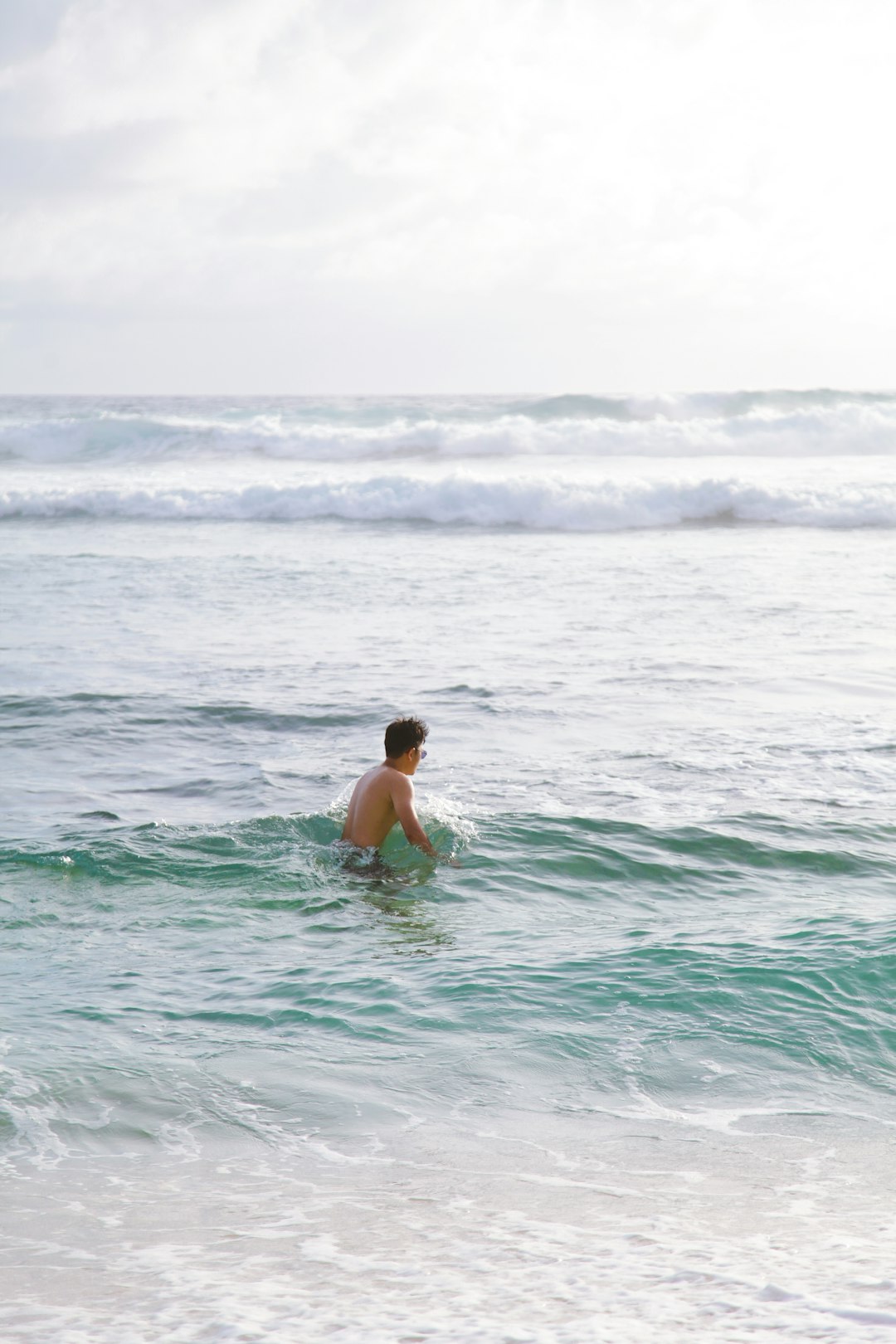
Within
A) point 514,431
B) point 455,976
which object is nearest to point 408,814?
point 455,976

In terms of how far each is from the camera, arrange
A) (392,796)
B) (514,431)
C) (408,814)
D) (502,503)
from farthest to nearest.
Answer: (514,431) → (502,503) → (392,796) → (408,814)

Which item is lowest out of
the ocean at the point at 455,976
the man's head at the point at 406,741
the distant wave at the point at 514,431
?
the ocean at the point at 455,976

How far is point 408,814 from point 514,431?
3429 centimetres

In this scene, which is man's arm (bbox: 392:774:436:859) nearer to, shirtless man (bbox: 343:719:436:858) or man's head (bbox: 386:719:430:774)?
shirtless man (bbox: 343:719:436:858)

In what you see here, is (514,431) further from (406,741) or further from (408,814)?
(408,814)

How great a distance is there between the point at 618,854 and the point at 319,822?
209 cm

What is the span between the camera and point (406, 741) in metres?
7.60

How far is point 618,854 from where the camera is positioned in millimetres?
7754

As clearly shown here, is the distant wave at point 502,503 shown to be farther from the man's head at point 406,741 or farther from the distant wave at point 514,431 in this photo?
the man's head at point 406,741

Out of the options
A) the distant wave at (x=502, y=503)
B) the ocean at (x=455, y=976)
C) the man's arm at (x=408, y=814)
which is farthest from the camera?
the distant wave at (x=502, y=503)

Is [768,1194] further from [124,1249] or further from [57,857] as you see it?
[57,857]

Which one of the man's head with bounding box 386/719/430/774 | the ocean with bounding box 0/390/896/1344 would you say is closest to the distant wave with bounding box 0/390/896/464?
the ocean with bounding box 0/390/896/1344

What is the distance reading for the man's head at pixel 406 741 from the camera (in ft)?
24.9

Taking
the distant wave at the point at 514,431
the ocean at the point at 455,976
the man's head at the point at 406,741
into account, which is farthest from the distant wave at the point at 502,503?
the man's head at the point at 406,741
